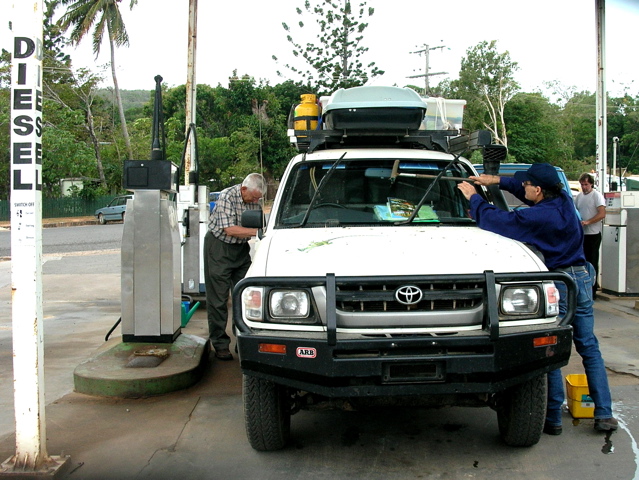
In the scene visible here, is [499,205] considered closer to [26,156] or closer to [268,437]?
[268,437]

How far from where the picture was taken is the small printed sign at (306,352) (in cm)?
344

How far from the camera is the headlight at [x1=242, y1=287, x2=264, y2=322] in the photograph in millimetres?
3619

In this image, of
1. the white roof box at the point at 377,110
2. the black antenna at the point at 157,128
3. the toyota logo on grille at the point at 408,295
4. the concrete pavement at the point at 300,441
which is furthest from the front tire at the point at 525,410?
the black antenna at the point at 157,128

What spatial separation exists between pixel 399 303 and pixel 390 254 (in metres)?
0.34

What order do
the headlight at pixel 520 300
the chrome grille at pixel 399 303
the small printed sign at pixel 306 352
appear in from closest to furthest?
the small printed sign at pixel 306 352, the chrome grille at pixel 399 303, the headlight at pixel 520 300

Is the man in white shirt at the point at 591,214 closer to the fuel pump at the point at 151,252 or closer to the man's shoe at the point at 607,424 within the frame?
the man's shoe at the point at 607,424

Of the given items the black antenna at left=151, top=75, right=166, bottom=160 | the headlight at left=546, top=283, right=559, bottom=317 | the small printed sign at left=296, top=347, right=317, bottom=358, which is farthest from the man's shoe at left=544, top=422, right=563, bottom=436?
the black antenna at left=151, top=75, right=166, bottom=160

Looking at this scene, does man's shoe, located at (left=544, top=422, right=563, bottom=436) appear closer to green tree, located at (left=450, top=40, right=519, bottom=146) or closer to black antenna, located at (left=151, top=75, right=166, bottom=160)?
black antenna, located at (left=151, top=75, right=166, bottom=160)

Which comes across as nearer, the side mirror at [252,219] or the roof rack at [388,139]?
the side mirror at [252,219]

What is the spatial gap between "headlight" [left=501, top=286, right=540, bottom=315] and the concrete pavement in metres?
0.92

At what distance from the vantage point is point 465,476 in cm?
375

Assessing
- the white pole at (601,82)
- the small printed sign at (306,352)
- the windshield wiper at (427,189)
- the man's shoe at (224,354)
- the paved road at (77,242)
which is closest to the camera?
the small printed sign at (306,352)

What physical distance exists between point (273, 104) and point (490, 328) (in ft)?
104

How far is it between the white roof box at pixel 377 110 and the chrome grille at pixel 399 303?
2.33 metres
